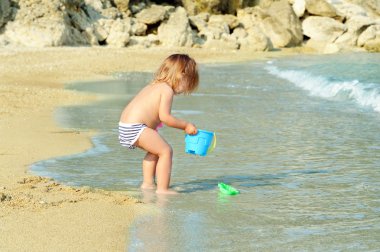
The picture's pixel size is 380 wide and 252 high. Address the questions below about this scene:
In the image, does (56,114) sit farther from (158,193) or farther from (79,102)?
(158,193)

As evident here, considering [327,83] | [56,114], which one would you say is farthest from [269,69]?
[56,114]

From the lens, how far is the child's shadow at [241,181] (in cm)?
576

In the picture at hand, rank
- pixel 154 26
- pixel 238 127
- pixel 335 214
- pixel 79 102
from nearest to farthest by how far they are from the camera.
Result: pixel 335 214 → pixel 238 127 → pixel 79 102 → pixel 154 26

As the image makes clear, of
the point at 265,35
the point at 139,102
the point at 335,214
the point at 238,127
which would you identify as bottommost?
the point at 265,35

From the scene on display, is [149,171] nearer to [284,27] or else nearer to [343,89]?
[343,89]

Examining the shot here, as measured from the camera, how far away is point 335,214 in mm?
4789

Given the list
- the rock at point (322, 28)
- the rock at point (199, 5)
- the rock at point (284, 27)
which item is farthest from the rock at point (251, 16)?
the rock at point (322, 28)

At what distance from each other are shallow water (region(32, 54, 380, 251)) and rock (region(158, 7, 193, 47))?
20.7 meters

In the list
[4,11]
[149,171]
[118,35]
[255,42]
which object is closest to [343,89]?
[149,171]

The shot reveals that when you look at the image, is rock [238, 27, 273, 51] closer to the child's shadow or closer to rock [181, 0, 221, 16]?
rock [181, 0, 221, 16]

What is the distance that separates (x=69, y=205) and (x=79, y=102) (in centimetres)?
737

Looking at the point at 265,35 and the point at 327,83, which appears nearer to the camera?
the point at 327,83

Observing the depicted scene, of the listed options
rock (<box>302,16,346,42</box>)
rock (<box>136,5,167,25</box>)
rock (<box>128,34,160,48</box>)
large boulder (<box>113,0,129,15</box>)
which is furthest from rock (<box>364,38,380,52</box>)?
large boulder (<box>113,0,129,15</box>)

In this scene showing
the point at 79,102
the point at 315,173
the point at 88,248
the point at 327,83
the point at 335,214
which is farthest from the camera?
the point at 327,83
